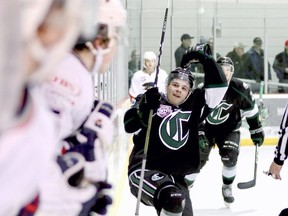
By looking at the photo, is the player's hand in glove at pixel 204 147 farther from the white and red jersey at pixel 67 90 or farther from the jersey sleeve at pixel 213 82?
the white and red jersey at pixel 67 90

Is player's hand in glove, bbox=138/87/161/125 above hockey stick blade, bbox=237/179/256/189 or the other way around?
above

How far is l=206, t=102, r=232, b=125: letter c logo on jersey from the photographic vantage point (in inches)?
169

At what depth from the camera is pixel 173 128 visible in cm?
289

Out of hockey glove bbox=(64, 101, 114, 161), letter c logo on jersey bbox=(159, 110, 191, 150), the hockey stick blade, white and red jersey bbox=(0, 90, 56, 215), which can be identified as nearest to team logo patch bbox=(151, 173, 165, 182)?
letter c logo on jersey bbox=(159, 110, 191, 150)

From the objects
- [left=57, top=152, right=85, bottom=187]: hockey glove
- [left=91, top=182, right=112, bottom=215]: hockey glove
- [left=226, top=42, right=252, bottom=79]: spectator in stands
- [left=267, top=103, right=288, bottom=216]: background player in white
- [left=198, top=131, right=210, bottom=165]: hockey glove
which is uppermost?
[left=57, top=152, right=85, bottom=187]: hockey glove

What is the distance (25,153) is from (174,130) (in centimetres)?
231

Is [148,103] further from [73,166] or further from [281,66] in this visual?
[281,66]

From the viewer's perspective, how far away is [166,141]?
2889 millimetres

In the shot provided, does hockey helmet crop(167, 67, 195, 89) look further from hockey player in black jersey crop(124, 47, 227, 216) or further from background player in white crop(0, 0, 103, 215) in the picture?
background player in white crop(0, 0, 103, 215)

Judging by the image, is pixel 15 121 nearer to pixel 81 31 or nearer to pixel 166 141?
pixel 81 31

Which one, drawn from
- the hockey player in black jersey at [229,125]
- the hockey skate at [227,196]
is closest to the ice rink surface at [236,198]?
the hockey skate at [227,196]

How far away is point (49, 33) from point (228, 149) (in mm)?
3898

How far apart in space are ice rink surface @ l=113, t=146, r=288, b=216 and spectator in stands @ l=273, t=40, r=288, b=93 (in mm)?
2666

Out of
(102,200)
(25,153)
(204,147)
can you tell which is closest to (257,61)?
(204,147)
